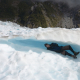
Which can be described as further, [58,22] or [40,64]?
[58,22]

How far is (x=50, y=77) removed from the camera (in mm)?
4777

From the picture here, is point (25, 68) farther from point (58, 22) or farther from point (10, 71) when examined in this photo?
point (58, 22)

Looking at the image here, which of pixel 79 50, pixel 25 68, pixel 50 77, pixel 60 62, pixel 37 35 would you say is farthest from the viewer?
pixel 37 35

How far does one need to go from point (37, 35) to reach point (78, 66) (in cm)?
496

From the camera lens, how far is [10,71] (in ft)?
15.9

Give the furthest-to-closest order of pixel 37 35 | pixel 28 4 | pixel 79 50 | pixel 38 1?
pixel 38 1 → pixel 28 4 → pixel 37 35 → pixel 79 50

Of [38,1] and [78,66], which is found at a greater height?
[38,1]

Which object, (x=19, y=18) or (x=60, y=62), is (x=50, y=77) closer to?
(x=60, y=62)

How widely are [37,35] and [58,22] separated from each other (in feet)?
402

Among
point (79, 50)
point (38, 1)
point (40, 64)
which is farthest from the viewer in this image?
point (38, 1)

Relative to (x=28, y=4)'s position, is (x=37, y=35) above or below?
below

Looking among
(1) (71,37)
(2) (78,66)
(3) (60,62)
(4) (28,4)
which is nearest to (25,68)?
(3) (60,62)

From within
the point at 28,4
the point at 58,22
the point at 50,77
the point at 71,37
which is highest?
the point at 28,4

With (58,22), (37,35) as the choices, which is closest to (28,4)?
(58,22)
